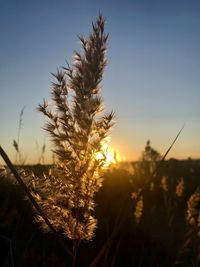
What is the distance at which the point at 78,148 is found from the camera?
6.16ft

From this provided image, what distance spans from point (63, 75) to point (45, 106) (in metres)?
0.17

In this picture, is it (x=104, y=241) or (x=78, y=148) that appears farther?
(x=104, y=241)

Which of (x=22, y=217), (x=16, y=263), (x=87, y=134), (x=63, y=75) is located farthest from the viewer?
(x=22, y=217)

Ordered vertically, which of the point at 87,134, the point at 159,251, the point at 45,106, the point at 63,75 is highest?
the point at 63,75

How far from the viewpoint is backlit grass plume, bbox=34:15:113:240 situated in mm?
1883

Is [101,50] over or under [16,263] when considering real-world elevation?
over

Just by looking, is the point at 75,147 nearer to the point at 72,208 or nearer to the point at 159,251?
the point at 72,208

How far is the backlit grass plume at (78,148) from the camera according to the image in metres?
1.88

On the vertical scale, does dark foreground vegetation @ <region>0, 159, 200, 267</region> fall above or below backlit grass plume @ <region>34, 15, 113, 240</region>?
below

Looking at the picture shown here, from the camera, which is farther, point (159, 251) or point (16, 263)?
point (159, 251)

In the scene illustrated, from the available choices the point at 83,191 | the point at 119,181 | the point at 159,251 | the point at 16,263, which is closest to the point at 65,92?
the point at 83,191

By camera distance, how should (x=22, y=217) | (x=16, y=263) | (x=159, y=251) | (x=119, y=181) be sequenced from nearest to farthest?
1. (x=16, y=263)
2. (x=22, y=217)
3. (x=159, y=251)
4. (x=119, y=181)

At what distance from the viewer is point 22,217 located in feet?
18.0

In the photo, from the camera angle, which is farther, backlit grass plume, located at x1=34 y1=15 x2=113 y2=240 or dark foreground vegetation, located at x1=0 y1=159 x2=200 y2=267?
dark foreground vegetation, located at x1=0 y1=159 x2=200 y2=267
